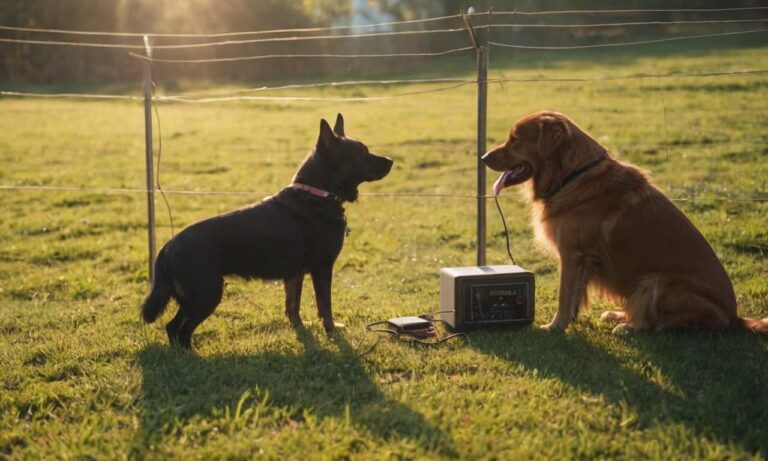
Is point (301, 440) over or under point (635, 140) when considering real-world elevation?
under

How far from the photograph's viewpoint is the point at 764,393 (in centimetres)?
407

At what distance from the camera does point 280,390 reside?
4219 mm

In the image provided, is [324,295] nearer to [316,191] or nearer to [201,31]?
[316,191]

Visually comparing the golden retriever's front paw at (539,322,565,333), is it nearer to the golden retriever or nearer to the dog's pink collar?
the golden retriever

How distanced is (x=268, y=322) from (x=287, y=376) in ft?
4.61

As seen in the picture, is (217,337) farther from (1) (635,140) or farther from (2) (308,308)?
(1) (635,140)

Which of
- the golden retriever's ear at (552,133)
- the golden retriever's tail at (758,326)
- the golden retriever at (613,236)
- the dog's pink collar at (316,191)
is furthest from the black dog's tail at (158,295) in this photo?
the golden retriever's tail at (758,326)

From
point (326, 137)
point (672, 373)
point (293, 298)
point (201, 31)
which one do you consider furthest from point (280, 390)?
point (201, 31)

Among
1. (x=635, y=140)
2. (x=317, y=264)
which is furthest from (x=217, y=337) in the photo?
(x=635, y=140)

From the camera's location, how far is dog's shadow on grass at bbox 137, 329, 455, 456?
3781 mm

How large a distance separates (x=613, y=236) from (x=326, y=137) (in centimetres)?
225

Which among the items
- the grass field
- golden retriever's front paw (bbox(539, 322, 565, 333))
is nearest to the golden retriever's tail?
the grass field

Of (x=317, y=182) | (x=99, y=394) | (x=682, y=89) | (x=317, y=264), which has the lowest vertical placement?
(x=99, y=394)

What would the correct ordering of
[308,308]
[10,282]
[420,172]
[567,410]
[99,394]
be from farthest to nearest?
[420,172] < [10,282] < [308,308] < [99,394] < [567,410]
